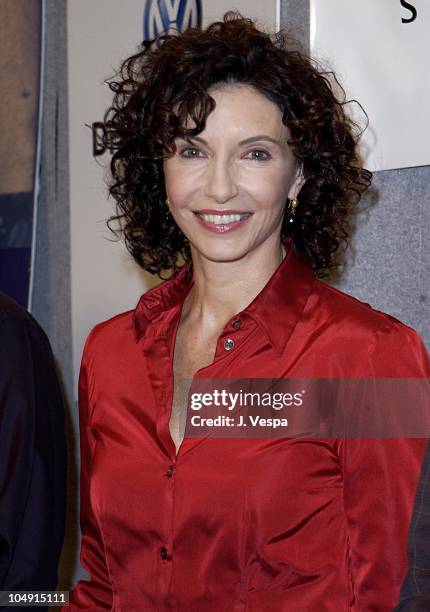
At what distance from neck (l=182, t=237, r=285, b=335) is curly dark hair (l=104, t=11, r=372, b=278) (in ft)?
0.34

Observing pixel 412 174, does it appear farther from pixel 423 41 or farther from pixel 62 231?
pixel 62 231

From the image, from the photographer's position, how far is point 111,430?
130cm

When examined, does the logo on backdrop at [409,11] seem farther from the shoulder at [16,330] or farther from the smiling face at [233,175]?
Answer: the shoulder at [16,330]

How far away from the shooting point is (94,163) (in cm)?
198

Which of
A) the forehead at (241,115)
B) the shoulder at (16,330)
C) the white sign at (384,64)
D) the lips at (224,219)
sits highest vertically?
the white sign at (384,64)

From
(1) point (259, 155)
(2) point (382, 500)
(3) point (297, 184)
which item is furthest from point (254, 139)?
(2) point (382, 500)

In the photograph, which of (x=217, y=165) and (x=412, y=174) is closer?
(x=217, y=165)

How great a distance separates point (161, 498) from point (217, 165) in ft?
1.47

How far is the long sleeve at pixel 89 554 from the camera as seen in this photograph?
133cm

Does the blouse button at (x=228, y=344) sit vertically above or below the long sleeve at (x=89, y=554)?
above

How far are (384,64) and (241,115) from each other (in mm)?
309

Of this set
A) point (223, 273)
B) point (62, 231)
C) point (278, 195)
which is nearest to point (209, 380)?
point (223, 273)

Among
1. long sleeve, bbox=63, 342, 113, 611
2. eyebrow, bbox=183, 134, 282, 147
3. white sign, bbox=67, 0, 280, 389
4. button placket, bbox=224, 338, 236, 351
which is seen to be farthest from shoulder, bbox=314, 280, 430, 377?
white sign, bbox=67, 0, 280, 389

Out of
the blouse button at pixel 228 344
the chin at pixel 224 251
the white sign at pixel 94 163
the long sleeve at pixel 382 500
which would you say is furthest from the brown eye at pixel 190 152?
the white sign at pixel 94 163
